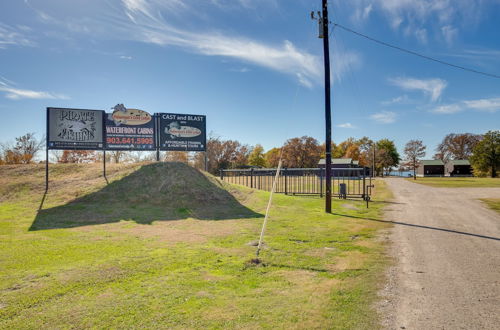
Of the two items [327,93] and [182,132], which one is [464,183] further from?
[182,132]

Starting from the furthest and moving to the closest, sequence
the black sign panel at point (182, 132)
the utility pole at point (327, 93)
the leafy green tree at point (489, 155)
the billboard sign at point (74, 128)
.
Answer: the leafy green tree at point (489, 155)
the black sign panel at point (182, 132)
the billboard sign at point (74, 128)
the utility pole at point (327, 93)

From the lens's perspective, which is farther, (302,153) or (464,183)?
(302,153)

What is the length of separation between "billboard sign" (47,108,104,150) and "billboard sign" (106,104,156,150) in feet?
1.83

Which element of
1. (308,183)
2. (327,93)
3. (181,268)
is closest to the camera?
(181,268)

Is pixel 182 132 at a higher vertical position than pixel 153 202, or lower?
higher

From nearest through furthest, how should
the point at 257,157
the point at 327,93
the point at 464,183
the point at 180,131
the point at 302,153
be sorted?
the point at 327,93, the point at 180,131, the point at 464,183, the point at 302,153, the point at 257,157

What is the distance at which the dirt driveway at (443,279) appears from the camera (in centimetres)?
353

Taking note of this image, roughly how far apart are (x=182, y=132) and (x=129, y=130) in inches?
132

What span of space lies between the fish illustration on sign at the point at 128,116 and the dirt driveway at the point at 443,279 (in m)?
15.3

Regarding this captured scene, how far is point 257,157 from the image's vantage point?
311 feet

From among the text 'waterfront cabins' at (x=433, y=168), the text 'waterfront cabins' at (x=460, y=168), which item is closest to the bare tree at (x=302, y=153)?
the text 'waterfront cabins' at (x=433, y=168)

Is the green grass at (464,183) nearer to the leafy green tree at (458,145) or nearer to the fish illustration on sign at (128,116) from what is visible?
the fish illustration on sign at (128,116)

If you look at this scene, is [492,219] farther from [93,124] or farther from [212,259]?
[93,124]

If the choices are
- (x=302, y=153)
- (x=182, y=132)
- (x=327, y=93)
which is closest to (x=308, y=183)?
(x=182, y=132)
